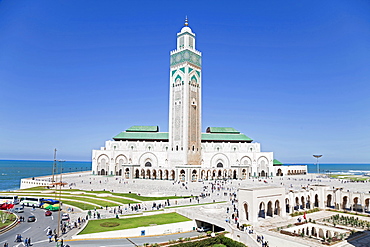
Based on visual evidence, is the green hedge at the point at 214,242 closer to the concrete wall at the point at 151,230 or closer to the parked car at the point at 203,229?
the parked car at the point at 203,229

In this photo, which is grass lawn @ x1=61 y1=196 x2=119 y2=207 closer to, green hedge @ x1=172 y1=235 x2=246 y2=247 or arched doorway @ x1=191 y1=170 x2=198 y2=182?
green hedge @ x1=172 y1=235 x2=246 y2=247

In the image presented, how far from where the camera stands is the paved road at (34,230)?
19.7 m

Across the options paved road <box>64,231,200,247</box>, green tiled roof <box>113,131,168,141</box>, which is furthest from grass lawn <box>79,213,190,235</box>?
green tiled roof <box>113,131,168,141</box>

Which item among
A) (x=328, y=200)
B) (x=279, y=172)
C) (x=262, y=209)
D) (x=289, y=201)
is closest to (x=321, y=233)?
(x=289, y=201)

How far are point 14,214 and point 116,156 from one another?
1683 inches

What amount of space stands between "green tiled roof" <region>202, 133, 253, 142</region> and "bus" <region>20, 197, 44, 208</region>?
4758 centimetres

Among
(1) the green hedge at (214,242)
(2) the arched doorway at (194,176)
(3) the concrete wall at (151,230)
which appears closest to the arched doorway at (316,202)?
(3) the concrete wall at (151,230)

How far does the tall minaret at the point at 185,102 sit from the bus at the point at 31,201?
33.8 m

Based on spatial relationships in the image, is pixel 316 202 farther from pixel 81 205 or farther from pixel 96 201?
pixel 81 205

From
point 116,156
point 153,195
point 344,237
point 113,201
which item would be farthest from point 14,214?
point 116,156

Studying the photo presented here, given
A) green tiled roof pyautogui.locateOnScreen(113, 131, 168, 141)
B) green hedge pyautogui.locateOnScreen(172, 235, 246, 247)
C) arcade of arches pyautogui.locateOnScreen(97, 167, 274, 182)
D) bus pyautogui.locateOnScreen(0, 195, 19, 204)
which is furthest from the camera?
green tiled roof pyautogui.locateOnScreen(113, 131, 168, 141)

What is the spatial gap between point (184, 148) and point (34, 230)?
4242 centimetres

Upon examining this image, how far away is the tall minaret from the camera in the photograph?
209ft

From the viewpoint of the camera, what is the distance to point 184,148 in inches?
2475
